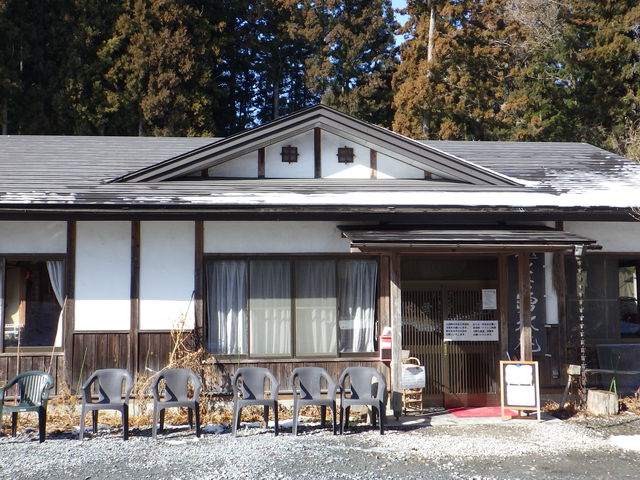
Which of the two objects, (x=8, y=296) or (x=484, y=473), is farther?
(x=8, y=296)

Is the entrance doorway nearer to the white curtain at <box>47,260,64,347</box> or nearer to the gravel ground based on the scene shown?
the gravel ground

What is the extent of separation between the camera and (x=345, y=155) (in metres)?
10.4

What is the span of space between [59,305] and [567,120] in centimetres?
2180

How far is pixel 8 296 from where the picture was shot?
29.8ft

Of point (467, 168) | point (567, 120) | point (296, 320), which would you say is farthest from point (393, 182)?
point (567, 120)

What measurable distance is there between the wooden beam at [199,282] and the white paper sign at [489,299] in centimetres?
425

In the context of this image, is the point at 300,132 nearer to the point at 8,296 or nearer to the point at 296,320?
the point at 296,320

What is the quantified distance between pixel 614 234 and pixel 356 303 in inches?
166

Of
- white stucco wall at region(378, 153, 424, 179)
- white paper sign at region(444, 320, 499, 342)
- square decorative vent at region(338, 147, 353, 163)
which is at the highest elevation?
square decorative vent at region(338, 147, 353, 163)

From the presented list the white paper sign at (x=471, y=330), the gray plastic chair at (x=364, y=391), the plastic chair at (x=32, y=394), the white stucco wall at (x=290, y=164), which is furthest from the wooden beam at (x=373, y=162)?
the plastic chair at (x=32, y=394)

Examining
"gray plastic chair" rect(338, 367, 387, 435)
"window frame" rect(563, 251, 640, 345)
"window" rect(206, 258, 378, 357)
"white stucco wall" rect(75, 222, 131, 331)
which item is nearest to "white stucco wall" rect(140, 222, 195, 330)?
"white stucco wall" rect(75, 222, 131, 331)

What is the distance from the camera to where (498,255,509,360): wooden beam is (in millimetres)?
9523

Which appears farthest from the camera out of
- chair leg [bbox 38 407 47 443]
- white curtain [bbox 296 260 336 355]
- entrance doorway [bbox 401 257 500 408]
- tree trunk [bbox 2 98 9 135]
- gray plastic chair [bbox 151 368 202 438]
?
tree trunk [bbox 2 98 9 135]

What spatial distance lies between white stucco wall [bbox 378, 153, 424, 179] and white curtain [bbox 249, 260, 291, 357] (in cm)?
237
